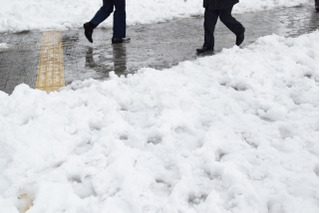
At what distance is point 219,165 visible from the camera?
96.6 inches

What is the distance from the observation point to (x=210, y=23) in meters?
5.12

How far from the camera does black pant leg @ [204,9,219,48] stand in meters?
5.07

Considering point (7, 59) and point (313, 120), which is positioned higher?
point (313, 120)

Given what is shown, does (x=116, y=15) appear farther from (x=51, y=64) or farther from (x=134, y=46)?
(x=51, y=64)

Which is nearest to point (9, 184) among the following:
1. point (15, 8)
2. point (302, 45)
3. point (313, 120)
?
point (313, 120)

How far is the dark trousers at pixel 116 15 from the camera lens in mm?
5730

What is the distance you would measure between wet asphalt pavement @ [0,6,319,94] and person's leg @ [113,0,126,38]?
25 cm

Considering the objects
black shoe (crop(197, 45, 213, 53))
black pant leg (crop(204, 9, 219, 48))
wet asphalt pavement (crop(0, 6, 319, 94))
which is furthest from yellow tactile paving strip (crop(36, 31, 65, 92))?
black pant leg (crop(204, 9, 219, 48))

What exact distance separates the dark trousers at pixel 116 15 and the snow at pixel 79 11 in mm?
1235

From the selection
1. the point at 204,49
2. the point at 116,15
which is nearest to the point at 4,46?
the point at 116,15

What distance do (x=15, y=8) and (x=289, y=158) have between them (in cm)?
717

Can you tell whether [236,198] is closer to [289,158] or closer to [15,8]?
[289,158]

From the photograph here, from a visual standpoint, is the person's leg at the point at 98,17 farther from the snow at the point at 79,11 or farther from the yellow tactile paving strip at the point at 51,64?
the snow at the point at 79,11

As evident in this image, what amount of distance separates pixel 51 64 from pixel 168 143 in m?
2.78
